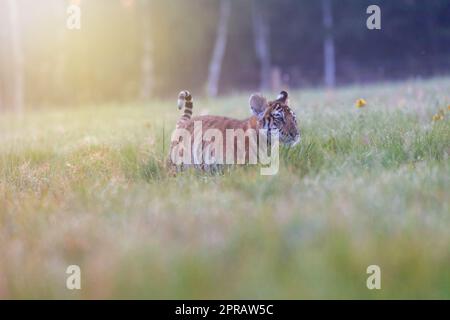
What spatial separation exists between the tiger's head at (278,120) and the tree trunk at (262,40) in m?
23.2

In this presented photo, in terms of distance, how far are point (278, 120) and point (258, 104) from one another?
0.26m

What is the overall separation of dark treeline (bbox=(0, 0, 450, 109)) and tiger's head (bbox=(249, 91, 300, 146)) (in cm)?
2162

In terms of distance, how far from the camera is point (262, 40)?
3019 centimetres

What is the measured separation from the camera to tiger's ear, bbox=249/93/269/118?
619 cm

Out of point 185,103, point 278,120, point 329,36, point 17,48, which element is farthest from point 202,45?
point 278,120

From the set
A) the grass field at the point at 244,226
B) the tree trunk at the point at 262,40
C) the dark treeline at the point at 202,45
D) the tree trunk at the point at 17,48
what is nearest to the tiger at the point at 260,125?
the grass field at the point at 244,226

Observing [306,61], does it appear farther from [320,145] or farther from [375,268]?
[375,268]

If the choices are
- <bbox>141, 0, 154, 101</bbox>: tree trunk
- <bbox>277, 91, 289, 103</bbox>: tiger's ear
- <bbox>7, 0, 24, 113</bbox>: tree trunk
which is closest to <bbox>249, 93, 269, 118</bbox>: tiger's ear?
<bbox>277, 91, 289, 103</bbox>: tiger's ear

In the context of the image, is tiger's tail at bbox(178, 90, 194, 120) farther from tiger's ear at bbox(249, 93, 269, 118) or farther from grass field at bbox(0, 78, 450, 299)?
tiger's ear at bbox(249, 93, 269, 118)

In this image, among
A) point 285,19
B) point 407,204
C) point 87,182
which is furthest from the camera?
point 285,19

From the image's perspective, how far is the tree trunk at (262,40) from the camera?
29.8 m

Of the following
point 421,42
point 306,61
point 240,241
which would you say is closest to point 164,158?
point 240,241

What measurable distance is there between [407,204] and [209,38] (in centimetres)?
2982
